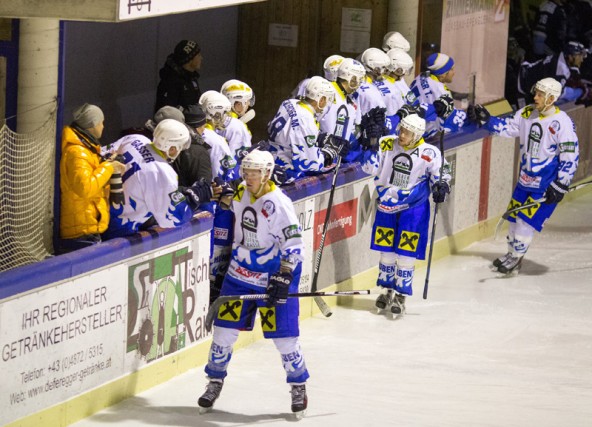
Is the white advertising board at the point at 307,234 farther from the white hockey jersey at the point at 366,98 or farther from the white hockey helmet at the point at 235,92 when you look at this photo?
the white hockey jersey at the point at 366,98

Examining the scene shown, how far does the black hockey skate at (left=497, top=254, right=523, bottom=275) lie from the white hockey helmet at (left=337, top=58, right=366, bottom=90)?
8.23 feet

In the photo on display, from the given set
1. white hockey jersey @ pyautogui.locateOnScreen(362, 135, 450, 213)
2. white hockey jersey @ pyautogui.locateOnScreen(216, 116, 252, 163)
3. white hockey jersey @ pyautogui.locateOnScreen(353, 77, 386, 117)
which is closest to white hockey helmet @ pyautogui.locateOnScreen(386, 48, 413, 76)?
white hockey jersey @ pyautogui.locateOnScreen(353, 77, 386, 117)

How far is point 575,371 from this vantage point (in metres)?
11.0

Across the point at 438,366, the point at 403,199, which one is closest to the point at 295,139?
the point at 403,199

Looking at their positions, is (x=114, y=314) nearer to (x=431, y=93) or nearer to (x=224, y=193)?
(x=224, y=193)

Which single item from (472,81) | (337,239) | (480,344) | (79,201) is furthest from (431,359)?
(472,81)

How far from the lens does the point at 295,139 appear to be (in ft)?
37.8

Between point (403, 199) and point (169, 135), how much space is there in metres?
2.92

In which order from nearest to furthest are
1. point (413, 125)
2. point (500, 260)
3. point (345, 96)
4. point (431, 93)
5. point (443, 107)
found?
1. point (413, 125)
2. point (345, 96)
3. point (443, 107)
4. point (431, 93)
5. point (500, 260)

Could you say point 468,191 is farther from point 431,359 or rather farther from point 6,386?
point 6,386

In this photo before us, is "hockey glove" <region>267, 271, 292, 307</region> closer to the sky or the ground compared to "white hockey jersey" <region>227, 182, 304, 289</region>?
closer to the ground

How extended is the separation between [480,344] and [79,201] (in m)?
3.54

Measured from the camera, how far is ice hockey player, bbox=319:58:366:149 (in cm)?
1208

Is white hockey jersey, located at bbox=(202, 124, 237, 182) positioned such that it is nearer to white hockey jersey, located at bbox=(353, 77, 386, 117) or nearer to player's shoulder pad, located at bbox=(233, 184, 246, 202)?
Result: player's shoulder pad, located at bbox=(233, 184, 246, 202)
